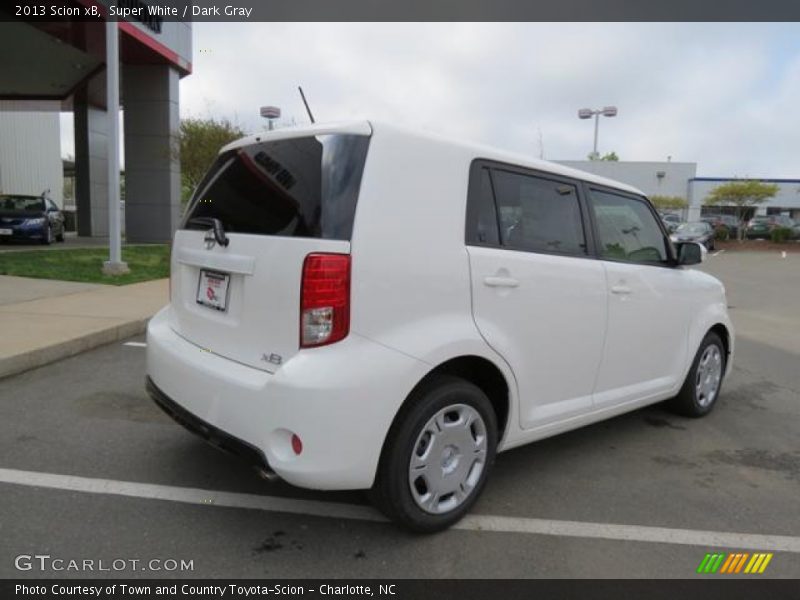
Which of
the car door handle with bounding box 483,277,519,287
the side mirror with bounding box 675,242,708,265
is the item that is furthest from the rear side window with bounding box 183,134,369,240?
the side mirror with bounding box 675,242,708,265

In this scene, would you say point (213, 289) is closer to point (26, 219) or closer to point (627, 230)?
point (627, 230)

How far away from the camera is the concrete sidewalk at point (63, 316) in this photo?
5586 millimetres

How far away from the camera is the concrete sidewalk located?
5586mm

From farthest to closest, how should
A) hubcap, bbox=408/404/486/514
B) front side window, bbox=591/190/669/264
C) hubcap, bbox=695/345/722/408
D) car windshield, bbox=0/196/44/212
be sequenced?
1. car windshield, bbox=0/196/44/212
2. hubcap, bbox=695/345/722/408
3. front side window, bbox=591/190/669/264
4. hubcap, bbox=408/404/486/514

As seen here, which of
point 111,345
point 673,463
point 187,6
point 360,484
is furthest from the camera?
point 187,6

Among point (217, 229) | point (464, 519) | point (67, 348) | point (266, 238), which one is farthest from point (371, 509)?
point (67, 348)

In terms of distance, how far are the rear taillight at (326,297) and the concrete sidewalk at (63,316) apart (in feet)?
12.5

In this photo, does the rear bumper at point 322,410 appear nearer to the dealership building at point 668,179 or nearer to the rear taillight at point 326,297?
the rear taillight at point 326,297

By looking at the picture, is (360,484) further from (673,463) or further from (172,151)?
(172,151)

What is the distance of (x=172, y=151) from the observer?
1948 cm

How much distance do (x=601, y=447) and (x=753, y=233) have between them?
3398cm

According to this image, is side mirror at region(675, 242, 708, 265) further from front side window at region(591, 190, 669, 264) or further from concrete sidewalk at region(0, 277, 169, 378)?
concrete sidewalk at region(0, 277, 169, 378)

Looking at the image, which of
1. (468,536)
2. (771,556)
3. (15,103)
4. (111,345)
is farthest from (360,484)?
(15,103)

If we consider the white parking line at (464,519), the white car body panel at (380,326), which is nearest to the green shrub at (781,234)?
the white car body panel at (380,326)
